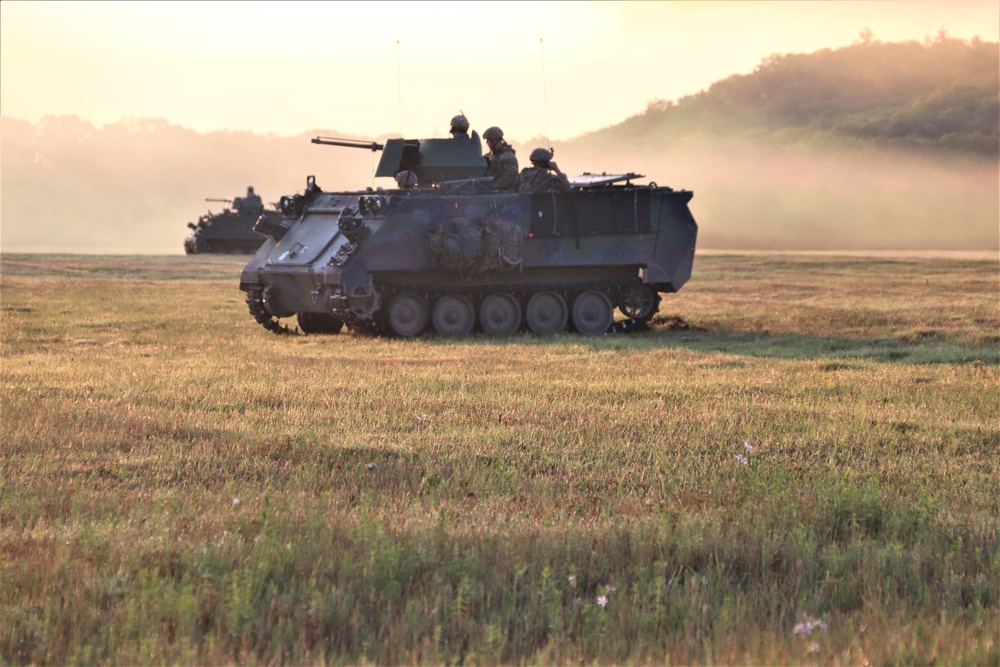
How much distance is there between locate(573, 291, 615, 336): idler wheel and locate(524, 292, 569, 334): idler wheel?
36cm

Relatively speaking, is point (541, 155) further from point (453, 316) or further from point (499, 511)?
point (499, 511)

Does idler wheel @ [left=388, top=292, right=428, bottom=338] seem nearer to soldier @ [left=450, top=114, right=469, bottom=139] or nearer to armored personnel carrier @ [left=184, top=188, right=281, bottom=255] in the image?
soldier @ [left=450, top=114, right=469, bottom=139]

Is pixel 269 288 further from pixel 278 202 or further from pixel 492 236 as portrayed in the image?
pixel 492 236

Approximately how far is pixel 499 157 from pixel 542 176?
41.8 inches

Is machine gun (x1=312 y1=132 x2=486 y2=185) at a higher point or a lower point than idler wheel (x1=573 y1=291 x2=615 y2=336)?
higher

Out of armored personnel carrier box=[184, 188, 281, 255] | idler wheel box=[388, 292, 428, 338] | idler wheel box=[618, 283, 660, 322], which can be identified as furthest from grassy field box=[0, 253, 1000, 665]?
armored personnel carrier box=[184, 188, 281, 255]

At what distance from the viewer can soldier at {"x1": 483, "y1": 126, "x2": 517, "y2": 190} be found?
24.0 meters

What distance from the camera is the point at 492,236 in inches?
882

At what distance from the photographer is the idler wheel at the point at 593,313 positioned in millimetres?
23797

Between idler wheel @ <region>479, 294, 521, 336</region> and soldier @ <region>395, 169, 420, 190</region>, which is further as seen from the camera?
soldier @ <region>395, 169, 420, 190</region>

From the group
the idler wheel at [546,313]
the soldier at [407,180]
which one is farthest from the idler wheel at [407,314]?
the soldier at [407,180]

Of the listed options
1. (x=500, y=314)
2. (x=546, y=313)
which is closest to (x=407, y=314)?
(x=500, y=314)

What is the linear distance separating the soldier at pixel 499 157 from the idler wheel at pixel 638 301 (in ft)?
9.98

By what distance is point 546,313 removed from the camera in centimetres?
2342
